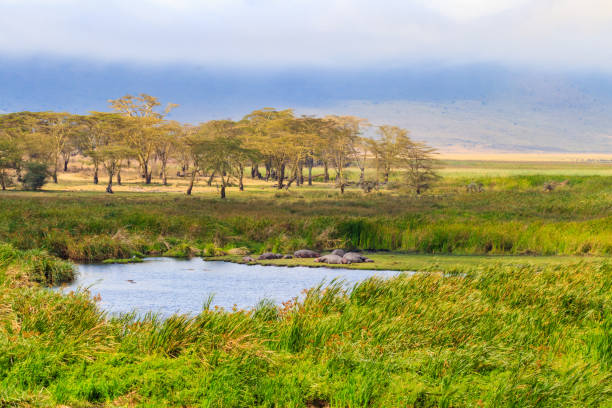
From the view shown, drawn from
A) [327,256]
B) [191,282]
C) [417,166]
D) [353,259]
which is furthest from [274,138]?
[191,282]

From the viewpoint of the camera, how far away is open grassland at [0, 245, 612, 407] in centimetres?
953

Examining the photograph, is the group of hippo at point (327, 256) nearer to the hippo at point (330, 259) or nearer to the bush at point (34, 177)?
the hippo at point (330, 259)

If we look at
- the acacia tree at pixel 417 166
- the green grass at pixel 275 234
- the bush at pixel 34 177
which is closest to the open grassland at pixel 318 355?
the green grass at pixel 275 234

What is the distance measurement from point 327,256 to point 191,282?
623 cm

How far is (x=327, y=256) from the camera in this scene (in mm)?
27172

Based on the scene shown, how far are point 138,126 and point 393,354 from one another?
8431 cm

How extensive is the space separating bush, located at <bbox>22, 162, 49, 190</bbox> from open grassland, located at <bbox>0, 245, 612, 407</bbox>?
56.0 meters

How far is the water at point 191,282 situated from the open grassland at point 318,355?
490cm

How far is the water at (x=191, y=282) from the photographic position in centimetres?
1917

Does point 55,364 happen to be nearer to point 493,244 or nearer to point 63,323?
point 63,323

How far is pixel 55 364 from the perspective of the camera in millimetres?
10117

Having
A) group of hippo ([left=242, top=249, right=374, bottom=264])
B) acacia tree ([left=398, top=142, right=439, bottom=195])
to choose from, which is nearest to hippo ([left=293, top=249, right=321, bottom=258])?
group of hippo ([left=242, top=249, right=374, bottom=264])

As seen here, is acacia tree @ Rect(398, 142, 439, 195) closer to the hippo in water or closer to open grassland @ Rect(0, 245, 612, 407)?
the hippo in water

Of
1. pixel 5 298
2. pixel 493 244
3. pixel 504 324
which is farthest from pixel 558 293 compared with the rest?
pixel 493 244
